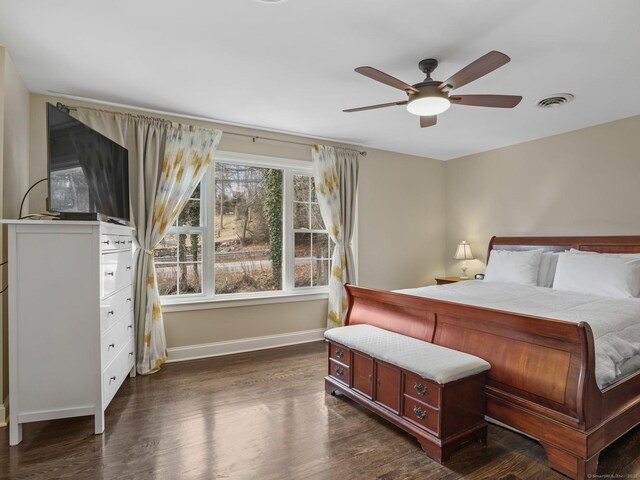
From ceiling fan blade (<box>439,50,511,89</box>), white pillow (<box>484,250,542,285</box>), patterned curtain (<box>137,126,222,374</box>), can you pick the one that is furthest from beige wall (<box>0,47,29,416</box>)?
white pillow (<box>484,250,542,285</box>)

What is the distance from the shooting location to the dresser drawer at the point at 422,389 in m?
1.99

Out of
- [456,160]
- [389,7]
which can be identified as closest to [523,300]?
[389,7]

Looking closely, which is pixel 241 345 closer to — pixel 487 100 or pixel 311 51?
pixel 311 51

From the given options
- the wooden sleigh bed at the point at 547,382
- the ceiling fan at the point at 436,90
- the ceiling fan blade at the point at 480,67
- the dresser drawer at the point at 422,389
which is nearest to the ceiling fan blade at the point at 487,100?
the ceiling fan at the point at 436,90

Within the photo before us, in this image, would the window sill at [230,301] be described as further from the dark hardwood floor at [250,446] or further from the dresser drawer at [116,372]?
the dark hardwood floor at [250,446]

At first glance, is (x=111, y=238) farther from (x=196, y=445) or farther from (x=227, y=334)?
(x=227, y=334)

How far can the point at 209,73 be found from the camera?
2770mm

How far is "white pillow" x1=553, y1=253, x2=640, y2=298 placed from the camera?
3.07 m

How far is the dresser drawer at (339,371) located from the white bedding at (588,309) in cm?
104

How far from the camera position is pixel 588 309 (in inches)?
102

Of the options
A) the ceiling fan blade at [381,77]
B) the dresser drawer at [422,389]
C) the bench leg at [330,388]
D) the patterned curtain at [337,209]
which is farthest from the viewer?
the patterned curtain at [337,209]

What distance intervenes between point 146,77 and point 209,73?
523 millimetres

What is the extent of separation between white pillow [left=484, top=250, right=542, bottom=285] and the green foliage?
252cm

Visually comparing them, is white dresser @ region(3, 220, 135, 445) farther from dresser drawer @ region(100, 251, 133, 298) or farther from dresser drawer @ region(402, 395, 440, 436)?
dresser drawer @ region(402, 395, 440, 436)
